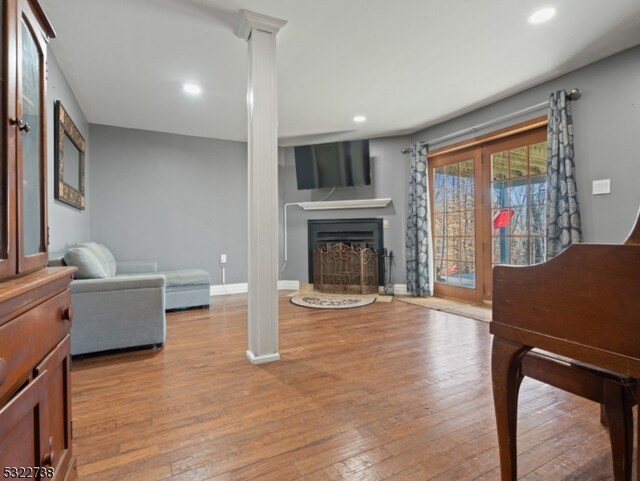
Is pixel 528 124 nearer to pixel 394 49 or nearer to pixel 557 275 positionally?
pixel 394 49

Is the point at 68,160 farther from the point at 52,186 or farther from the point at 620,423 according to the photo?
the point at 620,423

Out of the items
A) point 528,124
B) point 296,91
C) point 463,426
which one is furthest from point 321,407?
point 528,124

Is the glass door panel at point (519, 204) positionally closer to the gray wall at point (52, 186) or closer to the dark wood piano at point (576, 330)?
the dark wood piano at point (576, 330)

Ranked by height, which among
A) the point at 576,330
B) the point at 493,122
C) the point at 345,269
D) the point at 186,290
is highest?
the point at 493,122

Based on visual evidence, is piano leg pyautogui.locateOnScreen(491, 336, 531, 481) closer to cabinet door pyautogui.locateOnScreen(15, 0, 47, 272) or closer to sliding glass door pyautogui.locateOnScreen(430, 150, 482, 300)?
cabinet door pyautogui.locateOnScreen(15, 0, 47, 272)

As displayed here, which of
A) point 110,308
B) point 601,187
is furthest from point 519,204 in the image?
point 110,308

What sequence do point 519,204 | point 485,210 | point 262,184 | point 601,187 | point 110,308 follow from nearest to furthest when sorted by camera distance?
point 262,184 < point 110,308 < point 601,187 < point 519,204 < point 485,210

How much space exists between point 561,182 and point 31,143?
387 centimetres

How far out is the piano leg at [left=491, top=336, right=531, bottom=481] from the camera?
3.51 ft

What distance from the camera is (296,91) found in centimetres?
363

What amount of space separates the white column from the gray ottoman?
1.98m

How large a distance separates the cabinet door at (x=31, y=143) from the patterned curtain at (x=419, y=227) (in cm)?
439

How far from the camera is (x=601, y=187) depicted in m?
2.95

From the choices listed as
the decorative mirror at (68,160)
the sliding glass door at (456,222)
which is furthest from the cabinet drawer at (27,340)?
the sliding glass door at (456,222)
